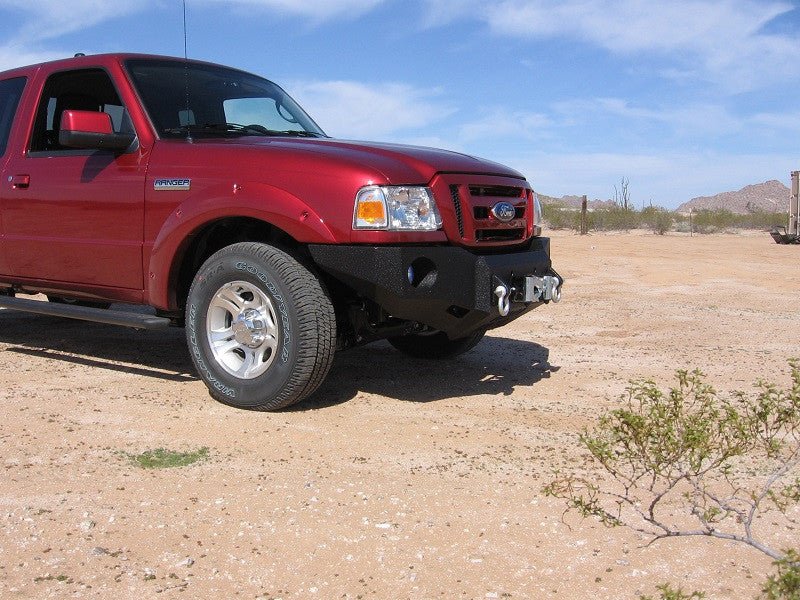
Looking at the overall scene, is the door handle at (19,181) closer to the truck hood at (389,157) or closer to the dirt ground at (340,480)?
the dirt ground at (340,480)

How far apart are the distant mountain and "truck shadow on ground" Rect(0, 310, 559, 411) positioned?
9104 centimetres

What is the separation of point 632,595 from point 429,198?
2.41 metres

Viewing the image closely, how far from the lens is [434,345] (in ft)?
20.8

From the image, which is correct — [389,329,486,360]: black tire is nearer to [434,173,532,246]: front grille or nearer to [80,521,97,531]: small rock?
[434,173,532,246]: front grille

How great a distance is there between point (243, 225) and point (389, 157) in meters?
1.08

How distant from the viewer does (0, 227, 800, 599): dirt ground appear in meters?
2.77

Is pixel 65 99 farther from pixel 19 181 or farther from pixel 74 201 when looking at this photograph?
pixel 74 201

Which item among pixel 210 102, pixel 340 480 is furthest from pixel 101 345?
pixel 340 480

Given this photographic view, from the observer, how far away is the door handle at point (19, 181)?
18.8 ft

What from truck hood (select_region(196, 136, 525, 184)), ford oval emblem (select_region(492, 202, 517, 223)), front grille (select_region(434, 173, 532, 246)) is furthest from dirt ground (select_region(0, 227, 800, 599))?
truck hood (select_region(196, 136, 525, 184))

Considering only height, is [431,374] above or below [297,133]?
below

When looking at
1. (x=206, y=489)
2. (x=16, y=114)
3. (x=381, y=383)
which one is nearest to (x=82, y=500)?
(x=206, y=489)

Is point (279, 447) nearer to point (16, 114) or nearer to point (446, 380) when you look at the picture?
point (446, 380)

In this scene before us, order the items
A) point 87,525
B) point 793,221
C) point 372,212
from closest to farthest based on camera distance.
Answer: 1. point 87,525
2. point 372,212
3. point 793,221
